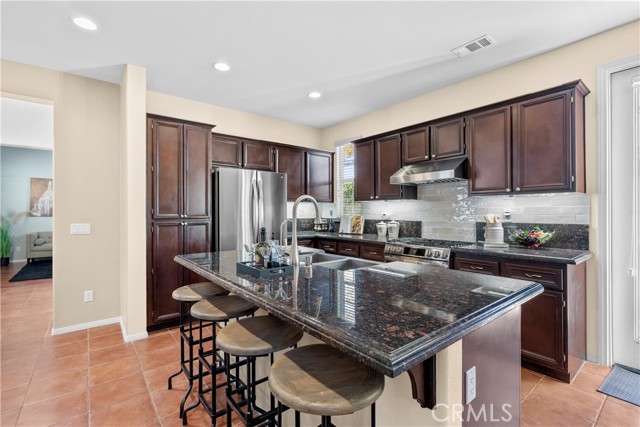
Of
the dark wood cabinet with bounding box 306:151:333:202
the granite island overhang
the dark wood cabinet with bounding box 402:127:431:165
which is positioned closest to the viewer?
the granite island overhang

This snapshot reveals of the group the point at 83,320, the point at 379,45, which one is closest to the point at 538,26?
the point at 379,45

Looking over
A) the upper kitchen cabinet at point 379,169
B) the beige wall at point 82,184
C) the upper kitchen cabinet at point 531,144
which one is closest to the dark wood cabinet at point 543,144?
the upper kitchen cabinet at point 531,144

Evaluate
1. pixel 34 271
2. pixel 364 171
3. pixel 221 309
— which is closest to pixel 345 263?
pixel 221 309

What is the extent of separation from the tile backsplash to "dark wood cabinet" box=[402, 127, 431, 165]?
0.46 m

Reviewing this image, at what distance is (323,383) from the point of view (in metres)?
1.07

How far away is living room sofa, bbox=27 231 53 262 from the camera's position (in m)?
6.94

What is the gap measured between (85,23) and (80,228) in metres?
2.16

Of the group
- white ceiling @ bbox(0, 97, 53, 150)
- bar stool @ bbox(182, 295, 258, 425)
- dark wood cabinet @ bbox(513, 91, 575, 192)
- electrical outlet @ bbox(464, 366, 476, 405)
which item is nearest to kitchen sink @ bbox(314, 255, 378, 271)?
bar stool @ bbox(182, 295, 258, 425)

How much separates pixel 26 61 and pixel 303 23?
2.97 meters

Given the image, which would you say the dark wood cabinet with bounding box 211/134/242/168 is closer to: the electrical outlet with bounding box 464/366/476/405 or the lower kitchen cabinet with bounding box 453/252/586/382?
the lower kitchen cabinet with bounding box 453/252/586/382

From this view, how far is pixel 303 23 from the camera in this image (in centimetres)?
246

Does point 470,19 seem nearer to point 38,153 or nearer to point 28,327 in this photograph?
point 28,327

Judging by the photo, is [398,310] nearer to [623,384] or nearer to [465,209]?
[623,384]

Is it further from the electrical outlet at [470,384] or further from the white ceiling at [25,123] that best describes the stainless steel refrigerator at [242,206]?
the electrical outlet at [470,384]
